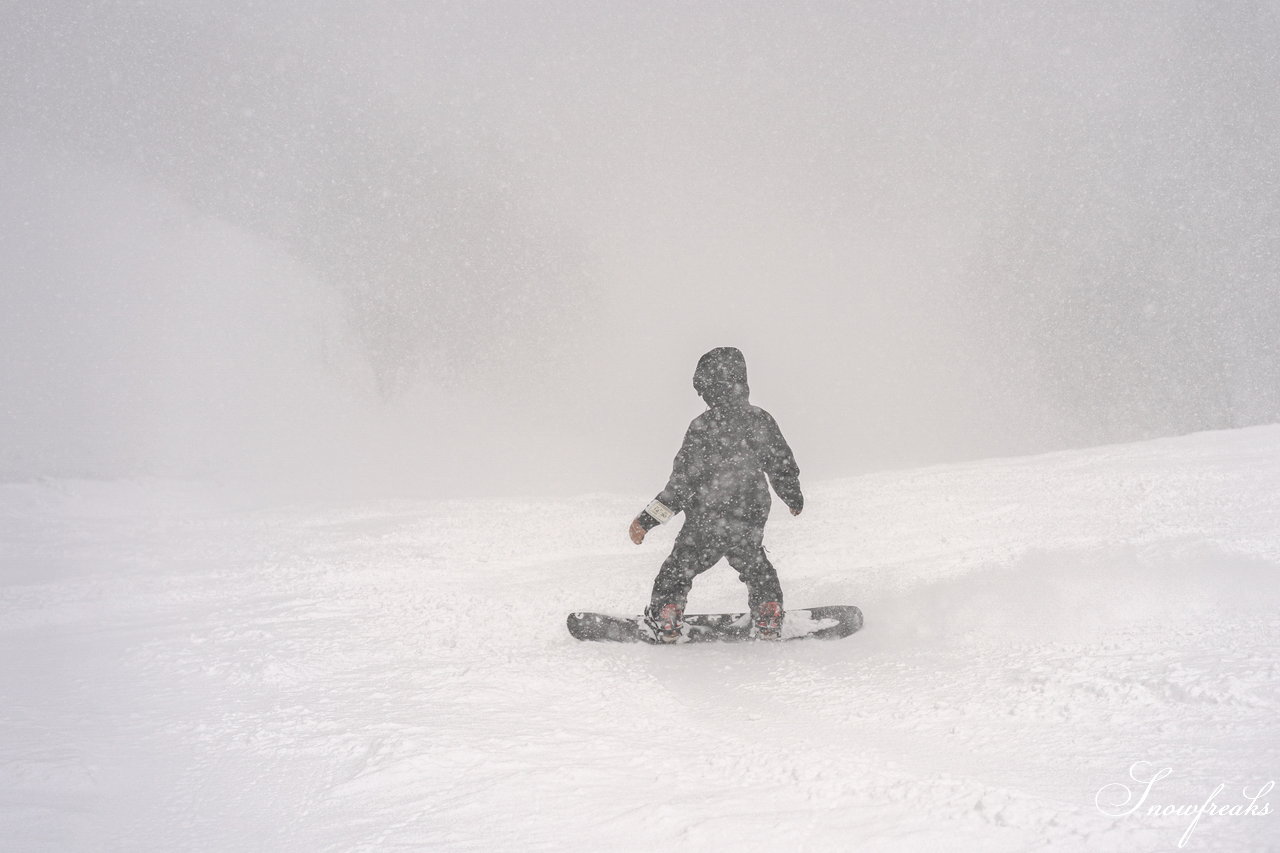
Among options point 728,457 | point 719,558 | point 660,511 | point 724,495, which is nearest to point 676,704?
point 719,558

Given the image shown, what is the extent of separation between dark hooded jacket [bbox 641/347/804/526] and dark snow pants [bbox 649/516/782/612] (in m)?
0.11

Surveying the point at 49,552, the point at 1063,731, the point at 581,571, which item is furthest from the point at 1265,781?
the point at 49,552

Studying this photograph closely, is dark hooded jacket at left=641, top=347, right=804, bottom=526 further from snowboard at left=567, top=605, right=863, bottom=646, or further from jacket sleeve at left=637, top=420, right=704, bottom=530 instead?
snowboard at left=567, top=605, right=863, bottom=646

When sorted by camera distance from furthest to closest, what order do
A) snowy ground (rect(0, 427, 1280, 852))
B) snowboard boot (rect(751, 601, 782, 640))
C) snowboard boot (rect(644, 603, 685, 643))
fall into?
snowboard boot (rect(644, 603, 685, 643)), snowboard boot (rect(751, 601, 782, 640)), snowy ground (rect(0, 427, 1280, 852))

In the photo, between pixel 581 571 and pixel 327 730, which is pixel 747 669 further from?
pixel 581 571

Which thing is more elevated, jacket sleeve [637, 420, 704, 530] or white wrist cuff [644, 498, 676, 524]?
jacket sleeve [637, 420, 704, 530]

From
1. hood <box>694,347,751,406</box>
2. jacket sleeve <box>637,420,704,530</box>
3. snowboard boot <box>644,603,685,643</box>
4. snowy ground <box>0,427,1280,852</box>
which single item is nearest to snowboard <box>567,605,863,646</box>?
snowboard boot <box>644,603,685,643</box>

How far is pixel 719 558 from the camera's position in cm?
543

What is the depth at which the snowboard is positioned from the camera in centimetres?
546

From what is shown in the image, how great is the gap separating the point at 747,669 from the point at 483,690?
1.64m

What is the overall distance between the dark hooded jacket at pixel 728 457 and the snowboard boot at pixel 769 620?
611mm

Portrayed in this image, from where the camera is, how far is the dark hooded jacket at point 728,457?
5.49 metres

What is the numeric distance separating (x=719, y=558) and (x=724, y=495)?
1.51 ft

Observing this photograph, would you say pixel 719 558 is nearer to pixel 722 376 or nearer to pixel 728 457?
pixel 728 457
